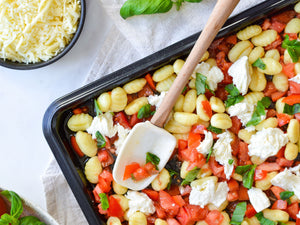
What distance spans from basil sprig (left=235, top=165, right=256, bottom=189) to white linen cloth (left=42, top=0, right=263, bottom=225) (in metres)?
0.62

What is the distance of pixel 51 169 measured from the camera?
6.54 ft

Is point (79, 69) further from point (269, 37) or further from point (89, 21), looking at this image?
point (269, 37)

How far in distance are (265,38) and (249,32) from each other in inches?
3.1

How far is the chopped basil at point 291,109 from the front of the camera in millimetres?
1867

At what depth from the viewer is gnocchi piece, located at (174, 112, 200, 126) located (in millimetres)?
1816

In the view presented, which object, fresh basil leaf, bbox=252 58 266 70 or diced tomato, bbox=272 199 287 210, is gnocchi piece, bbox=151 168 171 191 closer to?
diced tomato, bbox=272 199 287 210

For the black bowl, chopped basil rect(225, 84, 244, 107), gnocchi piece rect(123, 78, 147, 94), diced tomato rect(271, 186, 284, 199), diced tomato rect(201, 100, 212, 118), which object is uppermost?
the black bowl

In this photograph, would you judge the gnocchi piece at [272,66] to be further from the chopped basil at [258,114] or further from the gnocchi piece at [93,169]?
the gnocchi piece at [93,169]

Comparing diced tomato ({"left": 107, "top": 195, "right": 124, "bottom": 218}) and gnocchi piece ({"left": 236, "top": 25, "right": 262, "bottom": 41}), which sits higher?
gnocchi piece ({"left": 236, "top": 25, "right": 262, "bottom": 41})

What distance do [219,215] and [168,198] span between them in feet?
0.74

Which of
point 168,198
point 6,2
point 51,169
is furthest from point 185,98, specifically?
point 6,2

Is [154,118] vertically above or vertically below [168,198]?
above

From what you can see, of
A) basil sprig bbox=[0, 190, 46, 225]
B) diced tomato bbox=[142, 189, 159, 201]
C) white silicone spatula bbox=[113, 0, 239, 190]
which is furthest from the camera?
diced tomato bbox=[142, 189, 159, 201]

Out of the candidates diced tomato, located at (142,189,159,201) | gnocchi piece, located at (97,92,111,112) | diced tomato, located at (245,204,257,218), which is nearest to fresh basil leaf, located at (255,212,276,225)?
diced tomato, located at (245,204,257,218)
